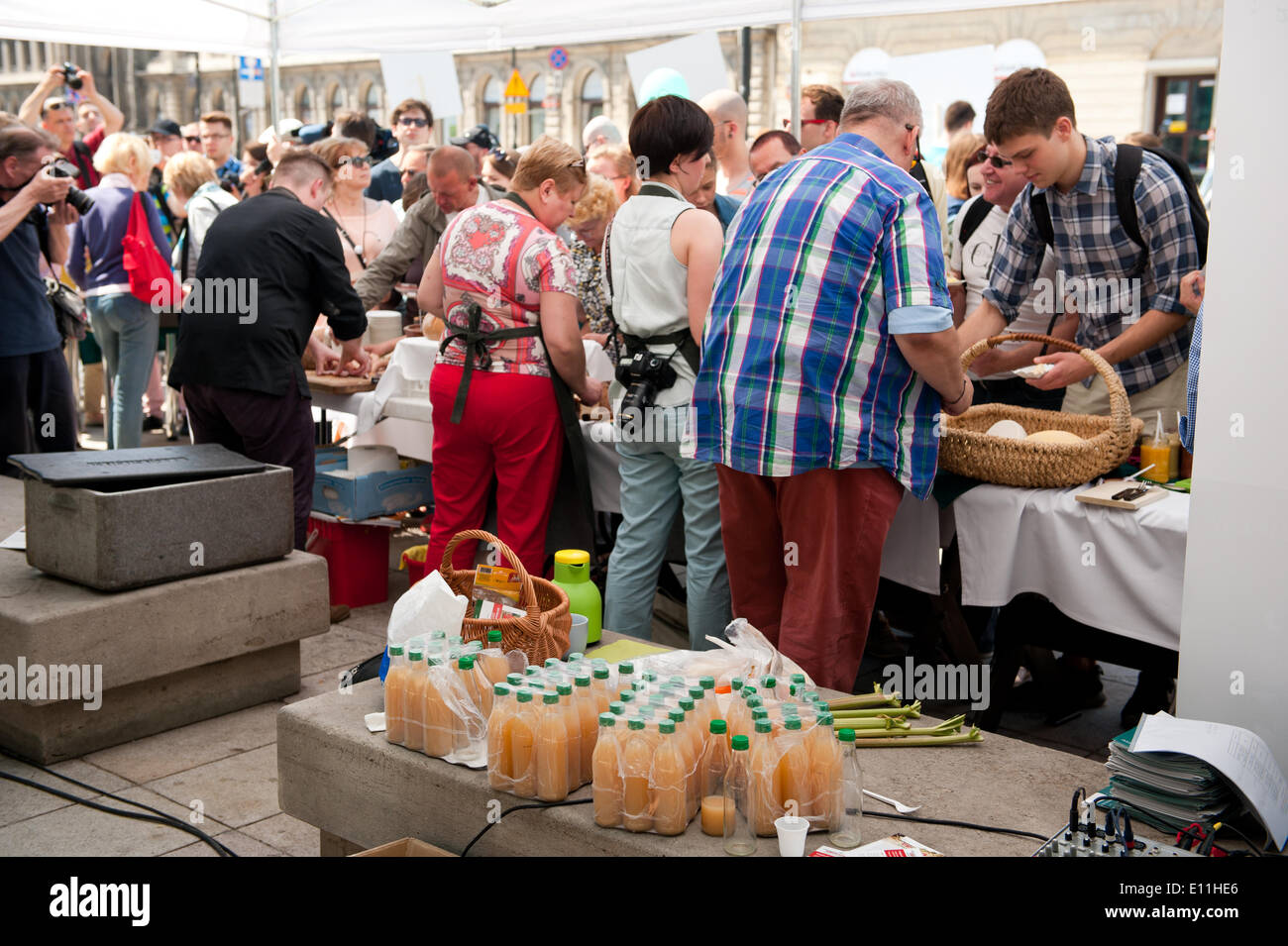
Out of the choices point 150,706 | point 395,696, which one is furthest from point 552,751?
point 150,706

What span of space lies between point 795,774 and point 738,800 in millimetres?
109

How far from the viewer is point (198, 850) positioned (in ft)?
10.0

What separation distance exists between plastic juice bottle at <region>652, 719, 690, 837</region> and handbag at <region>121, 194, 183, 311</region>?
17.8 feet

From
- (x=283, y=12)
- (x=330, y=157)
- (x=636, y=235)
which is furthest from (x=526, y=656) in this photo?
(x=283, y=12)

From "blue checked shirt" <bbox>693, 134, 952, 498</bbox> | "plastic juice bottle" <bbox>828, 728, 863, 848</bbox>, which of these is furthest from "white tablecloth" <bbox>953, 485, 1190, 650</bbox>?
"plastic juice bottle" <bbox>828, 728, 863, 848</bbox>

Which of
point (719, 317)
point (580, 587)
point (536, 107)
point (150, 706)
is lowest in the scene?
point (150, 706)

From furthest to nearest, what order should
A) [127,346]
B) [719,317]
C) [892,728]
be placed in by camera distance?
→ [127,346]
[719,317]
[892,728]

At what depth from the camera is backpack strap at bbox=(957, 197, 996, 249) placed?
16.0 feet

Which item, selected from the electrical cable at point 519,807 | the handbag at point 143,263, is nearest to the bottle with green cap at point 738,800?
the electrical cable at point 519,807

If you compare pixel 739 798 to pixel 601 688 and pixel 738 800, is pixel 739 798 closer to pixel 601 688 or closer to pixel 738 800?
pixel 738 800

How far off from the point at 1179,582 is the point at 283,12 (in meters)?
6.75

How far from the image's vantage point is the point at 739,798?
2.10 metres

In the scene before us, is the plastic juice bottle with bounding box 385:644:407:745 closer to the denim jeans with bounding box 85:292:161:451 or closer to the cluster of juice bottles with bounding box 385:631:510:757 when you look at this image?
the cluster of juice bottles with bounding box 385:631:510:757
